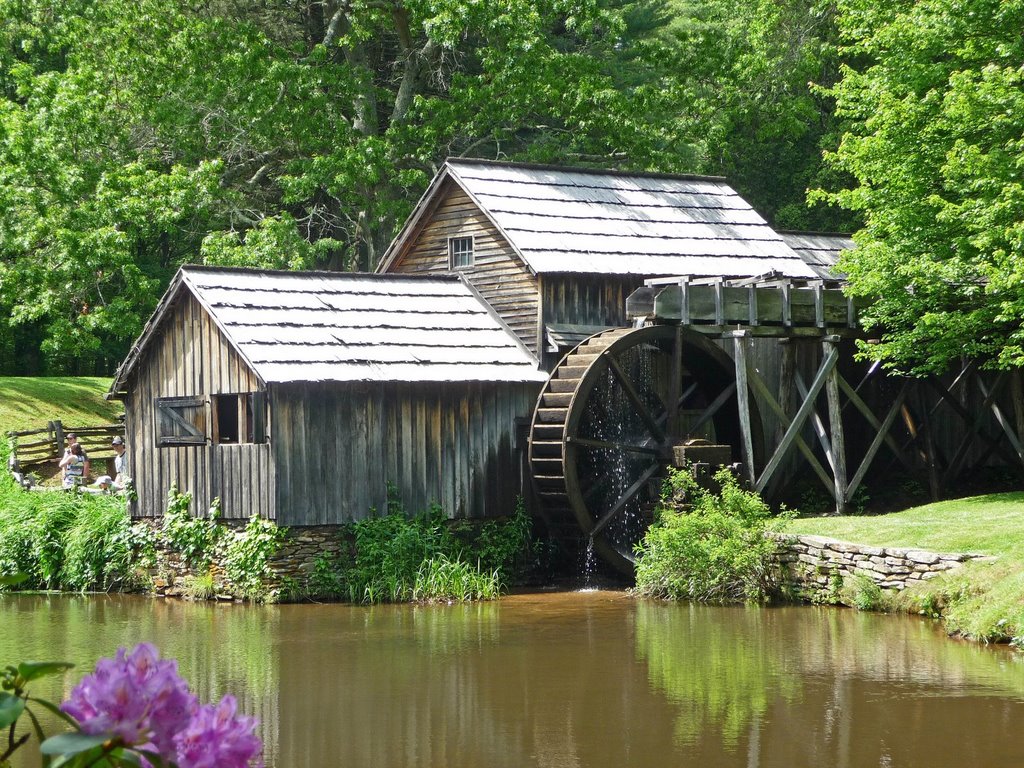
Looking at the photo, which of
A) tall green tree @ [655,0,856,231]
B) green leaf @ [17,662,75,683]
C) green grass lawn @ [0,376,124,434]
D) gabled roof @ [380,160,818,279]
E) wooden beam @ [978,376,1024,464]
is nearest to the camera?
green leaf @ [17,662,75,683]

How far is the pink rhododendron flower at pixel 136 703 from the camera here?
2314mm

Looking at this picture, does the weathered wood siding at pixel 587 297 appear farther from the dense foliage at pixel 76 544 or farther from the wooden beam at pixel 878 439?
the dense foliage at pixel 76 544

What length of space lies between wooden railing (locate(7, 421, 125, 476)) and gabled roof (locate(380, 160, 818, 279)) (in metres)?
8.17

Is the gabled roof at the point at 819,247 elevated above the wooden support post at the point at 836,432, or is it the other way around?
the gabled roof at the point at 819,247

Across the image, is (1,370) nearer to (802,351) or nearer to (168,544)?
(168,544)

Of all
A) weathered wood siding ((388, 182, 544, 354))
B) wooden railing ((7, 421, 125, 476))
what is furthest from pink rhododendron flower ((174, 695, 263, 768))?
wooden railing ((7, 421, 125, 476))

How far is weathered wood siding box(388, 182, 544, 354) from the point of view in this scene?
1997 centimetres

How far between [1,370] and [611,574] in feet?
71.3

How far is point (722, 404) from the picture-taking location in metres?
21.0

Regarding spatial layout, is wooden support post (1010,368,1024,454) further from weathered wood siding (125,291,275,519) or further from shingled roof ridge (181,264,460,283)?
weathered wood siding (125,291,275,519)

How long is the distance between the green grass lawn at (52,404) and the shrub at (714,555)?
16.2 metres

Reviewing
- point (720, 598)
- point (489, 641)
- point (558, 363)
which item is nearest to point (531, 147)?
point (558, 363)

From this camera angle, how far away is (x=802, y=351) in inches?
874

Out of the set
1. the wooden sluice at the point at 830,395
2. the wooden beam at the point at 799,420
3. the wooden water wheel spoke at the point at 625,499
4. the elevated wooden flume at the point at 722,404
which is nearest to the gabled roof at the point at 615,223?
the wooden sluice at the point at 830,395
